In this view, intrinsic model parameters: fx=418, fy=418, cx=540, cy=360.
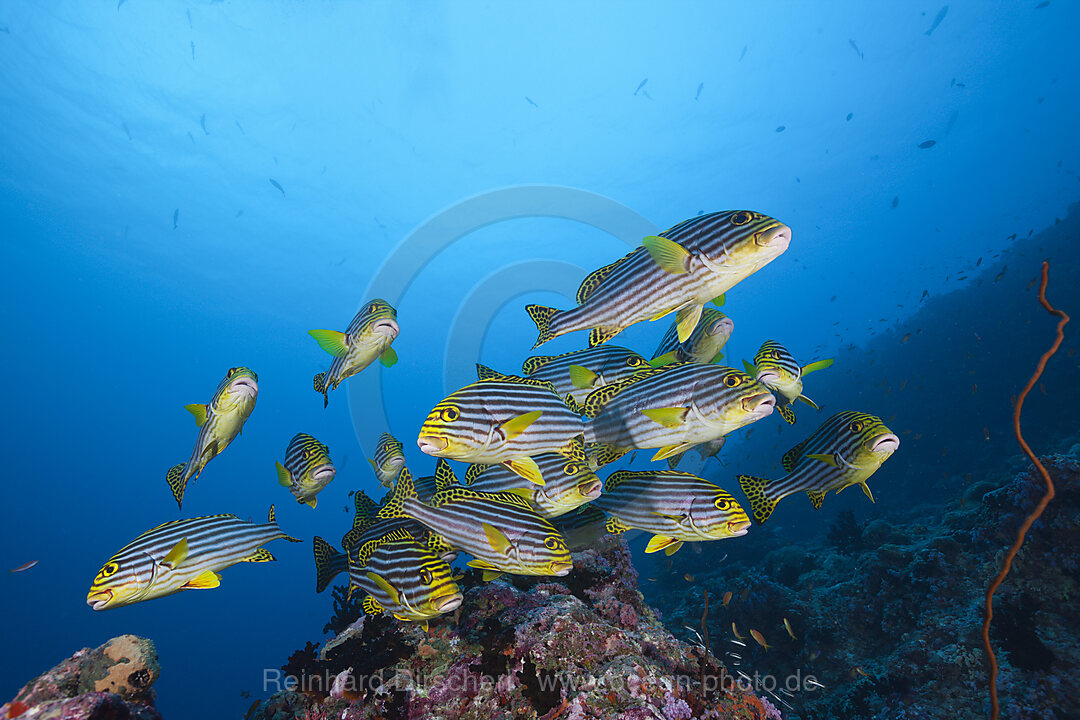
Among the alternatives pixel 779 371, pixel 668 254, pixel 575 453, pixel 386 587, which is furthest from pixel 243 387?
pixel 779 371

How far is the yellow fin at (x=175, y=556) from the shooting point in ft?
11.1

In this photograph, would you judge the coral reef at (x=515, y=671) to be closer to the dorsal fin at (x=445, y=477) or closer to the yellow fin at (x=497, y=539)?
the yellow fin at (x=497, y=539)

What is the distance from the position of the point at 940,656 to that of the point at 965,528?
9.73 feet

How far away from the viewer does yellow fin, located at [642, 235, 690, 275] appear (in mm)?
2951

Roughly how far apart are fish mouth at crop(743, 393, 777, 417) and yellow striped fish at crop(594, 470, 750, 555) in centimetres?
77

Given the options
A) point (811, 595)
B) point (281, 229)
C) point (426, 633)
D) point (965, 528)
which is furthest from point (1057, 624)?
point (281, 229)

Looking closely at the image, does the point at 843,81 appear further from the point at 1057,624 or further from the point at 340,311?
the point at 340,311

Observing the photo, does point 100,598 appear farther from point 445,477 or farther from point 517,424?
point 517,424

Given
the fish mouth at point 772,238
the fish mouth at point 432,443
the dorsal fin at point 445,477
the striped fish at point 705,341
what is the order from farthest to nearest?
the striped fish at point 705,341, the dorsal fin at point 445,477, the fish mouth at point 772,238, the fish mouth at point 432,443

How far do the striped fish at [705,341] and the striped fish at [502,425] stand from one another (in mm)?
2026

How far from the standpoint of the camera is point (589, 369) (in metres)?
4.34

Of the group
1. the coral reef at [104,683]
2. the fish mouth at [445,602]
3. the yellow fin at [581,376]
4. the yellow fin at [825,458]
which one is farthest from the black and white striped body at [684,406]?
the coral reef at [104,683]

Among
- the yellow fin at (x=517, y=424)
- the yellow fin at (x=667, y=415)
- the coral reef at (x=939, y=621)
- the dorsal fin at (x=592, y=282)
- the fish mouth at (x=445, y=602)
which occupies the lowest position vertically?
the coral reef at (x=939, y=621)

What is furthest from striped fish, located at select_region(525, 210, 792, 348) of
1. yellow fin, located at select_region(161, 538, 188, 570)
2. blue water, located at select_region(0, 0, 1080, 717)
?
blue water, located at select_region(0, 0, 1080, 717)
